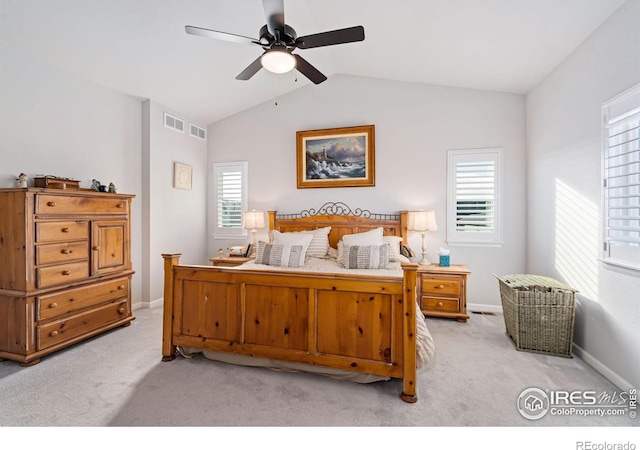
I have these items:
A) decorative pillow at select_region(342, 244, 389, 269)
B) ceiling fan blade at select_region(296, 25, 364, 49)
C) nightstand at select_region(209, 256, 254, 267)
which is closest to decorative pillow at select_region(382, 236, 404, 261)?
decorative pillow at select_region(342, 244, 389, 269)

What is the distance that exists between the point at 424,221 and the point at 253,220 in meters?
2.60

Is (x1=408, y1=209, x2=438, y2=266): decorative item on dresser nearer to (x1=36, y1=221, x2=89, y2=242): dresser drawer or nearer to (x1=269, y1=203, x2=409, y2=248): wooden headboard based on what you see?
(x1=269, y1=203, x2=409, y2=248): wooden headboard

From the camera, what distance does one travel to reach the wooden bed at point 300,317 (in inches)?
82.8

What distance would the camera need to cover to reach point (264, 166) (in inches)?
198

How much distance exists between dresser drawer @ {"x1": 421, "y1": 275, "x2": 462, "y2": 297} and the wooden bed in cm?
192

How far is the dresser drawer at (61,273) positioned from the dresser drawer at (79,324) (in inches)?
14.8

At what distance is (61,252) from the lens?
2.83 m

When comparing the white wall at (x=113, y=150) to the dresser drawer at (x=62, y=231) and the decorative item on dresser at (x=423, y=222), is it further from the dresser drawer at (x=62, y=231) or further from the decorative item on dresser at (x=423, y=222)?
the decorative item on dresser at (x=423, y=222)

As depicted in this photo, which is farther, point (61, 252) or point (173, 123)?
point (173, 123)

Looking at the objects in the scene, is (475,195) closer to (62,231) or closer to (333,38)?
(333,38)

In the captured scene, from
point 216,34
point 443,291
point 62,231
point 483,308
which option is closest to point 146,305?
point 62,231

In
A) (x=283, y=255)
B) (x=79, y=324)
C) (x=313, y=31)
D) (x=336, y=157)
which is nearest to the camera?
(x=79, y=324)

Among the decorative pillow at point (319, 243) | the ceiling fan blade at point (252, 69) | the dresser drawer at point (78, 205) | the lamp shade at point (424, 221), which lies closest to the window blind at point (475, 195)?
the lamp shade at point (424, 221)

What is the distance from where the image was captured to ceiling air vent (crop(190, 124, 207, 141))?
195 inches
